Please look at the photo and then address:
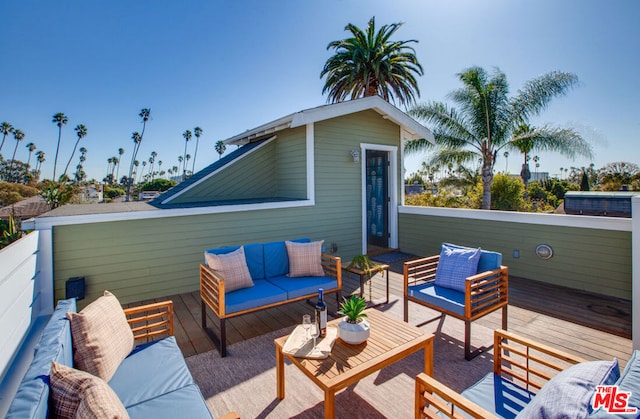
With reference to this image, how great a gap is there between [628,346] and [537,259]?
6.56 feet

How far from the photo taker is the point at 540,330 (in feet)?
10.7

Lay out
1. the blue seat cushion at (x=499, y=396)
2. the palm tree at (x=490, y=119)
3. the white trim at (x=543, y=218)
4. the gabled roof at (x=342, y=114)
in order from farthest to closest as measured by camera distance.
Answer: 1. the palm tree at (x=490, y=119)
2. the gabled roof at (x=342, y=114)
3. the white trim at (x=543, y=218)
4. the blue seat cushion at (x=499, y=396)

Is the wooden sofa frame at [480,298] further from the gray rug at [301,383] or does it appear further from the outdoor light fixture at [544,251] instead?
the outdoor light fixture at [544,251]

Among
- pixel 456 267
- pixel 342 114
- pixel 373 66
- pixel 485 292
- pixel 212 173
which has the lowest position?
pixel 485 292

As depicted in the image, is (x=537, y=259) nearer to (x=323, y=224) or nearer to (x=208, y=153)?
(x=323, y=224)

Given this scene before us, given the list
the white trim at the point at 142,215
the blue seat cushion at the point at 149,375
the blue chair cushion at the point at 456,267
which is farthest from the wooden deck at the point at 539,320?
the white trim at the point at 142,215

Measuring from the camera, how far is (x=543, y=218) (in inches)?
183

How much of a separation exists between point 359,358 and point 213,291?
5.75 feet

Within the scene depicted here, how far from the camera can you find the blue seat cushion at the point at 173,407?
153cm

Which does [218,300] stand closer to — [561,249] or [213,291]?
[213,291]

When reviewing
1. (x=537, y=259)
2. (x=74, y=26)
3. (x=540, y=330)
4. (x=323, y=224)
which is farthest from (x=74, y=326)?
(x=74, y=26)

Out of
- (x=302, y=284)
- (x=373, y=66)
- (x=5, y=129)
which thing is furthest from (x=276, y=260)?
(x=5, y=129)

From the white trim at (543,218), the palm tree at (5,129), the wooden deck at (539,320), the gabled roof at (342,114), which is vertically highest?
the palm tree at (5,129)

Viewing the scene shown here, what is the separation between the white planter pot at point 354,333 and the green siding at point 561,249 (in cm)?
401
